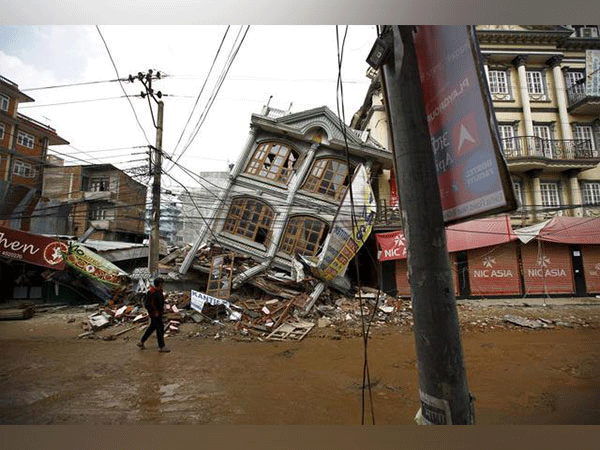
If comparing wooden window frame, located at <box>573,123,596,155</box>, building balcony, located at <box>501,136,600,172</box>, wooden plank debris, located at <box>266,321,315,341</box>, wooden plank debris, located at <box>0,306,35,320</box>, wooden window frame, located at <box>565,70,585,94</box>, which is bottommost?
wooden plank debris, located at <box>266,321,315,341</box>

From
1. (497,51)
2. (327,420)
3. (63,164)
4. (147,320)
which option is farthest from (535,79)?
(63,164)

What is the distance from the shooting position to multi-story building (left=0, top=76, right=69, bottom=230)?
1462cm

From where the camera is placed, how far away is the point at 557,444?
2.54m

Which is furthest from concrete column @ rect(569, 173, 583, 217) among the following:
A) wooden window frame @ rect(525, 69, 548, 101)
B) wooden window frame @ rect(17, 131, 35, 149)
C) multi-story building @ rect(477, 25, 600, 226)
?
wooden window frame @ rect(17, 131, 35, 149)

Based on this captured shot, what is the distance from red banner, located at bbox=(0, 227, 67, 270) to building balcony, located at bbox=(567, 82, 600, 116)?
2088cm

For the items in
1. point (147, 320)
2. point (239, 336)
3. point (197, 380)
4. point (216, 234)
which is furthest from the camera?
point (216, 234)

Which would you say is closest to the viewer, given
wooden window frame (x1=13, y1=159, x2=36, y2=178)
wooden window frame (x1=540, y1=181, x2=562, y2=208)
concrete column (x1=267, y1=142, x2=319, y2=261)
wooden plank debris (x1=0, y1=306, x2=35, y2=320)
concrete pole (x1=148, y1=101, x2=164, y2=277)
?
concrete pole (x1=148, y1=101, x2=164, y2=277)

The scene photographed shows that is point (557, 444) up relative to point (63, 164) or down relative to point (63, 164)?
down

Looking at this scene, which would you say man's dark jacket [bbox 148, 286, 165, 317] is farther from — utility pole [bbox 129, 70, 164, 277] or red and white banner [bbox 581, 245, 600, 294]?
red and white banner [bbox 581, 245, 600, 294]

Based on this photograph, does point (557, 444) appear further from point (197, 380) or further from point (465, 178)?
point (197, 380)

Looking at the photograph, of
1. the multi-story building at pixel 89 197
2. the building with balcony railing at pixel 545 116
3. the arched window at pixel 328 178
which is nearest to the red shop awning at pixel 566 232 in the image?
the building with balcony railing at pixel 545 116

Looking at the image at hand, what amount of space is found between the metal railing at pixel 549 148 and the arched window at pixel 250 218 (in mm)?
10530

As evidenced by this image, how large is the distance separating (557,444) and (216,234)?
36.9ft

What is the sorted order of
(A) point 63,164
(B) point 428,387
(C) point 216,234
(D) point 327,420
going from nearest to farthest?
(B) point 428,387 < (D) point 327,420 < (C) point 216,234 < (A) point 63,164
